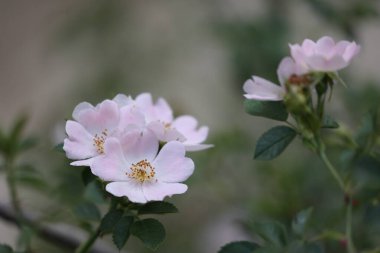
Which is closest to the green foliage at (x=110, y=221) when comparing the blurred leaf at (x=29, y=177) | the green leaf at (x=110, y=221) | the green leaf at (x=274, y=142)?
the green leaf at (x=110, y=221)

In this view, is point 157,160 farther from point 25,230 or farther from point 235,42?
point 235,42

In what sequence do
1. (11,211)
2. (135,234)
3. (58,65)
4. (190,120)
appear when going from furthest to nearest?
(58,65) → (11,211) → (190,120) → (135,234)

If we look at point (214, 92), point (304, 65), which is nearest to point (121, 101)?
point (304, 65)

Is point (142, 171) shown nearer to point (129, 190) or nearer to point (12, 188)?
point (129, 190)

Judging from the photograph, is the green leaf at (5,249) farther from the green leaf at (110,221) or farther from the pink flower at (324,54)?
the pink flower at (324,54)

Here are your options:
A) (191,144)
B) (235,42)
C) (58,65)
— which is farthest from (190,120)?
(58,65)

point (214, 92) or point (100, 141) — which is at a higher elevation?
point (214, 92)

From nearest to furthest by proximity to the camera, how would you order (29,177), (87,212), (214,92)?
(87,212), (29,177), (214,92)
